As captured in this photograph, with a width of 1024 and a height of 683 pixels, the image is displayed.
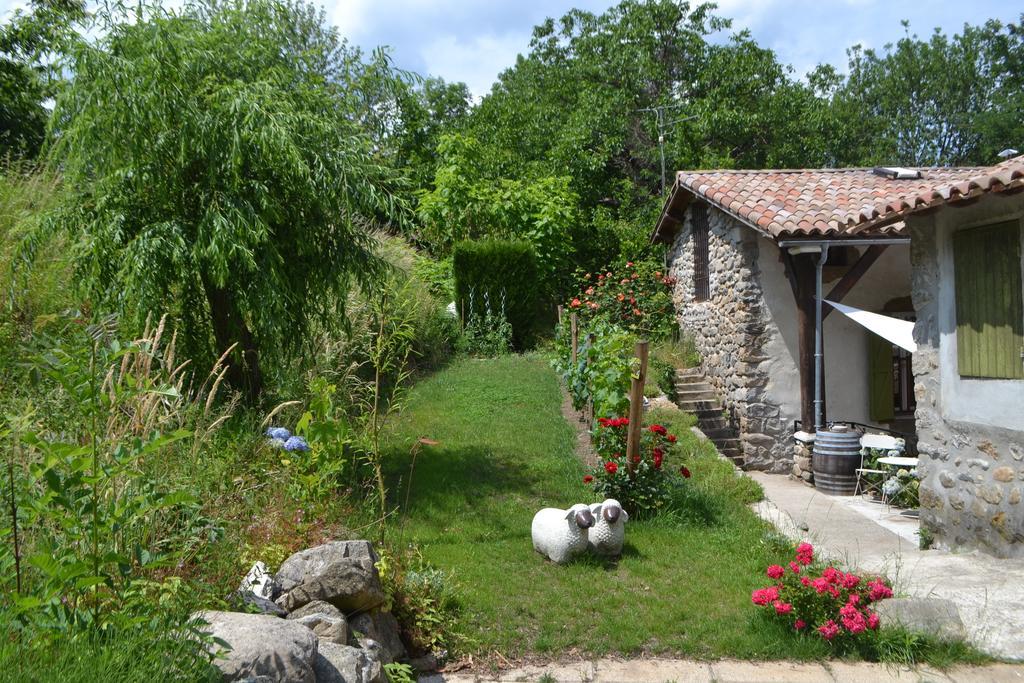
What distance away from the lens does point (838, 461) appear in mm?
9188

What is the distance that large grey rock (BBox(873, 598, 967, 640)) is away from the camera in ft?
14.0

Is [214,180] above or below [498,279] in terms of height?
below

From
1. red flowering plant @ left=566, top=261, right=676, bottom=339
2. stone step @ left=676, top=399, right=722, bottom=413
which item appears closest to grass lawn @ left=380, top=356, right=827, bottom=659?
stone step @ left=676, top=399, right=722, bottom=413

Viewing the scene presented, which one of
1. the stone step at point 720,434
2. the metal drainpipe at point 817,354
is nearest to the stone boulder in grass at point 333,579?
the metal drainpipe at point 817,354

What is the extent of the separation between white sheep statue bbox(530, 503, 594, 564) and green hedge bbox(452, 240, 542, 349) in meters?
9.96

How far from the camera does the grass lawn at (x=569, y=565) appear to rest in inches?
173

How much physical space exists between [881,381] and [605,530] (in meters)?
6.81

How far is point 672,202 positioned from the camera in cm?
1364

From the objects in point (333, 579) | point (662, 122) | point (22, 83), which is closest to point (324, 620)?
point (333, 579)

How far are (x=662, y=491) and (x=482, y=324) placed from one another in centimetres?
890

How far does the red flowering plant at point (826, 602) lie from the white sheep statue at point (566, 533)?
54.1 inches

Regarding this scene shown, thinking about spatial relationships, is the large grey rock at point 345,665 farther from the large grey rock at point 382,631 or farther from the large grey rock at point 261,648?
the large grey rock at point 382,631

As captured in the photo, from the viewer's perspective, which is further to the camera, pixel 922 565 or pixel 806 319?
pixel 806 319

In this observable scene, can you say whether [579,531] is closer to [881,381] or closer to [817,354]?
[817,354]
